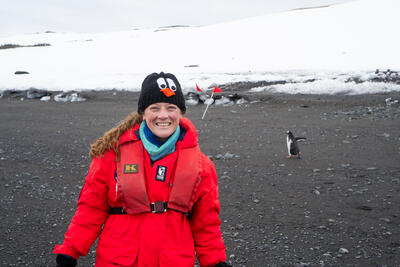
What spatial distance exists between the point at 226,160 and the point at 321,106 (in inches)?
191

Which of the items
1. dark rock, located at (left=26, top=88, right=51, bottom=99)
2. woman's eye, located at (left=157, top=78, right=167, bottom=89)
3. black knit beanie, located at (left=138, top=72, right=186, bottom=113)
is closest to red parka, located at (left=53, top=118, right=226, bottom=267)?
black knit beanie, located at (left=138, top=72, right=186, bottom=113)

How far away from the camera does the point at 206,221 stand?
220 cm

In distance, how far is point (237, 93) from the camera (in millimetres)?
11688

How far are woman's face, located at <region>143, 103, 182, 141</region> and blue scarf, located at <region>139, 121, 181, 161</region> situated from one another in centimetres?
3

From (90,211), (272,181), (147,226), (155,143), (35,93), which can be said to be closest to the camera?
(147,226)

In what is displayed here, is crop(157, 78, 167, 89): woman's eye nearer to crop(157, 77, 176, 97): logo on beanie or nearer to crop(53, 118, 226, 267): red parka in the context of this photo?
crop(157, 77, 176, 97): logo on beanie

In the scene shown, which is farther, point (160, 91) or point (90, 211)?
point (160, 91)

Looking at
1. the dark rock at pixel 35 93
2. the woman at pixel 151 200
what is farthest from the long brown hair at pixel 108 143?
the dark rock at pixel 35 93

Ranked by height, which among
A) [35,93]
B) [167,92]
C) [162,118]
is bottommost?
[162,118]

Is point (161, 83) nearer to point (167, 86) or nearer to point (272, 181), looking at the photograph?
point (167, 86)

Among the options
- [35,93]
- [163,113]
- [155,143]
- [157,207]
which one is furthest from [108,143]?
[35,93]

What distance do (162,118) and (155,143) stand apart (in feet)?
0.55

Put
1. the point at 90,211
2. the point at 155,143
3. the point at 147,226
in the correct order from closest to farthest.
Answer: the point at 147,226 → the point at 90,211 → the point at 155,143

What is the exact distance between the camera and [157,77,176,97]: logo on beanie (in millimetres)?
2261
